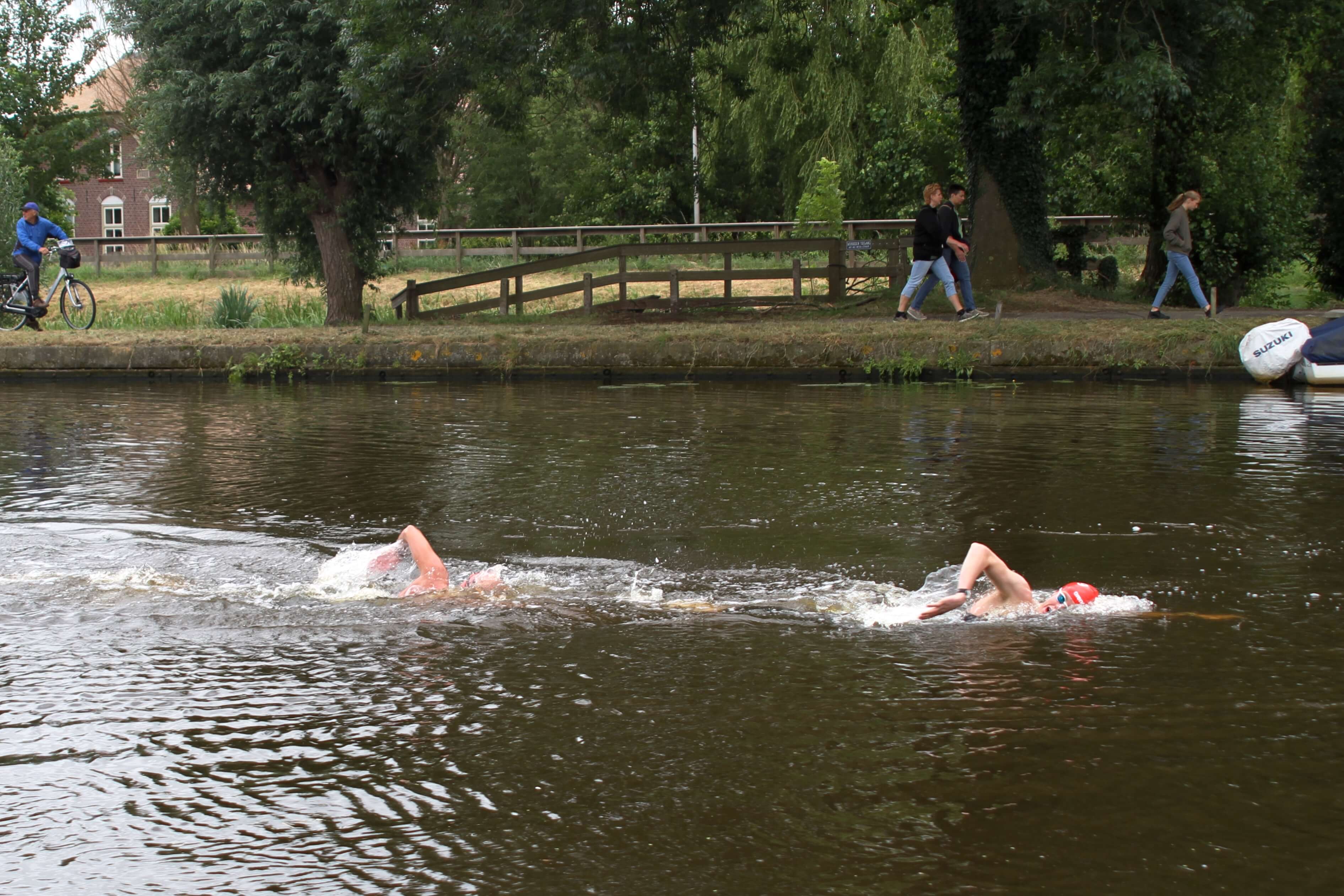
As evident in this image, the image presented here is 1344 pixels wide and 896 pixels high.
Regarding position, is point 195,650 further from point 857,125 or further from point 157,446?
point 857,125

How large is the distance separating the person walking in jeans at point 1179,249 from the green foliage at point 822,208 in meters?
10.4

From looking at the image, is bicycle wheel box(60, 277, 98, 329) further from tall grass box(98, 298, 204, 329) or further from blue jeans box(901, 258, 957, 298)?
blue jeans box(901, 258, 957, 298)

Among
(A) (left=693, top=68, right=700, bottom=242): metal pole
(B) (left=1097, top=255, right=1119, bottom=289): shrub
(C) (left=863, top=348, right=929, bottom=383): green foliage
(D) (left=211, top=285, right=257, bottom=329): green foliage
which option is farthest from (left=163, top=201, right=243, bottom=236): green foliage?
(C) (left=863, top=348, right=929, bottom=383): green foliage

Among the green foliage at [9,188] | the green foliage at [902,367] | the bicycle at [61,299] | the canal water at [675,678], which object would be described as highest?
the green foliage at [9,188]

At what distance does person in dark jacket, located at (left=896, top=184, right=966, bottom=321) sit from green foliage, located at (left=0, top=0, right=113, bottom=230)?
40.4m

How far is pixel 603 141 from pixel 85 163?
1311 inches

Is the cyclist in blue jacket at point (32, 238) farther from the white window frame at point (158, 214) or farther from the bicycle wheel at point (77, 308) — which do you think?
the white window frame at point (158, 214)

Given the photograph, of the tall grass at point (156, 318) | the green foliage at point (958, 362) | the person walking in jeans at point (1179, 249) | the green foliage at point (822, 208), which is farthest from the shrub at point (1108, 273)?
the tall grass at point (156, 318)

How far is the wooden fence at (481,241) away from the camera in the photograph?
3391cm

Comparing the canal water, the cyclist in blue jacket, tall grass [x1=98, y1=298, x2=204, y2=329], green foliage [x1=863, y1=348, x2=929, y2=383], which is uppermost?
the cyclist in blue jacket

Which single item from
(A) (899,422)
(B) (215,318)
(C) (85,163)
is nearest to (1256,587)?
(A) (899,422)

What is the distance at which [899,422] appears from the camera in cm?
1209

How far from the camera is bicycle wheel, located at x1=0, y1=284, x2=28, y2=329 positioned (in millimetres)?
20188

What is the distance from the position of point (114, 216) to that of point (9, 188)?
4874 centimetres
